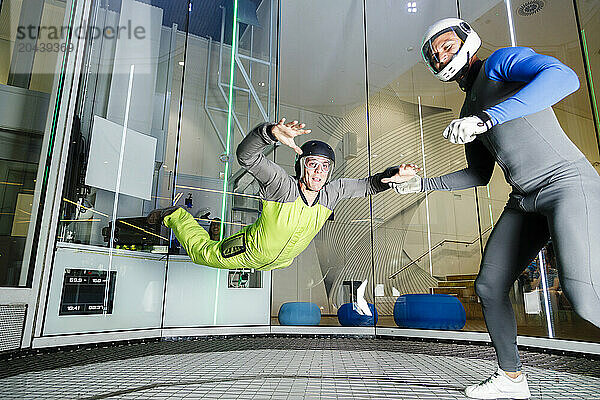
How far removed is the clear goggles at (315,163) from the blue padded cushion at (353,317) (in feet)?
7.11

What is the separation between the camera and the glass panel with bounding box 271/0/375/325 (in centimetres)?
428

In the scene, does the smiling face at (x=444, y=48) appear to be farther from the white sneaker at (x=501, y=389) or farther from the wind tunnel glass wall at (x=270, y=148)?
the wind tunnel glass wall at (x=270, y=148)

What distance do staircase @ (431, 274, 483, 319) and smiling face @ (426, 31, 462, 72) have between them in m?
2.55

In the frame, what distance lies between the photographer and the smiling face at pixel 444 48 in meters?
1.59

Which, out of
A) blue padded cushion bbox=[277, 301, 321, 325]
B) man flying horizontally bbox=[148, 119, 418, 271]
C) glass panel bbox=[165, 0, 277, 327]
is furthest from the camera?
blue padded cushion bbox=[277, 301, 321, 325]

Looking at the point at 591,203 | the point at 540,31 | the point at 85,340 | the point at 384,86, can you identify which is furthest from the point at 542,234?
the point at 384,86

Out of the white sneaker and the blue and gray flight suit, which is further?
the white sneaker

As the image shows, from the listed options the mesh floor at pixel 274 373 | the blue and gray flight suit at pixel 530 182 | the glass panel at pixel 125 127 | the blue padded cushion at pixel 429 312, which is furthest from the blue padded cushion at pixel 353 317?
the blue and gray flight suit at pixel 530 182

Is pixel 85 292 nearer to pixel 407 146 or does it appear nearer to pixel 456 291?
pixel 456 291

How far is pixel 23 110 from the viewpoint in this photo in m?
2.74

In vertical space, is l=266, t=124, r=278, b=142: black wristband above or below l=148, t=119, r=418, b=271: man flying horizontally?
above

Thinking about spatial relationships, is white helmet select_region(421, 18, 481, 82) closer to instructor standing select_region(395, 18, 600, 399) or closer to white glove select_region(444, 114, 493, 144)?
instructor standing select_region(395, 18, 600, 399)

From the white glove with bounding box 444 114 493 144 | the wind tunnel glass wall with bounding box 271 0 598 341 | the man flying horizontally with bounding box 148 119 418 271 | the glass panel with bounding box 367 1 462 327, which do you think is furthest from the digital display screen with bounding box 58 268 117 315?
the white glove with bounding box 444 114 493 144

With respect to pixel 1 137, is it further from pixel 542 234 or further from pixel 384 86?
pixel 384 86
